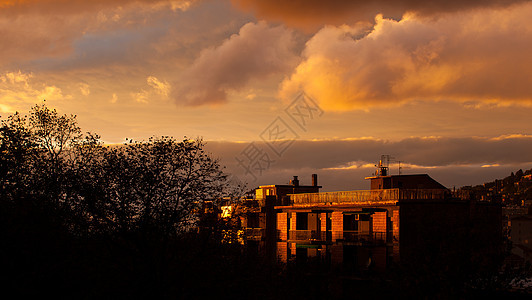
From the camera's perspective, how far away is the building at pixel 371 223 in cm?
4609

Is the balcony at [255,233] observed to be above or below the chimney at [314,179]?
below

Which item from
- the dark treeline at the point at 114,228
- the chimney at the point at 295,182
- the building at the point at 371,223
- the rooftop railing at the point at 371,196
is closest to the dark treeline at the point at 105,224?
the dark treeline at the point at 114,228

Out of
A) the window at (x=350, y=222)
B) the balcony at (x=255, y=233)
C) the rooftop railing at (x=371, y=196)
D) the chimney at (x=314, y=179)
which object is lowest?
the balcony at (x=255, y=233)

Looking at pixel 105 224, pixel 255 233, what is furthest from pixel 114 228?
pixel 255 233

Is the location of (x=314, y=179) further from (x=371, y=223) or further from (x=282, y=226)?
(x=371, y=223)

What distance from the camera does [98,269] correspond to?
29781 mm

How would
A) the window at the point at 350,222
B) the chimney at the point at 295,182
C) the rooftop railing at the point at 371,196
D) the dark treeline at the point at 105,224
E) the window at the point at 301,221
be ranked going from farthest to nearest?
the chimney at the point at 295,182, the window at the point at 301,221, the window at the point at 350,222, the rooftop railing at the point at 371,196, the dark treeline at the point at 105,224

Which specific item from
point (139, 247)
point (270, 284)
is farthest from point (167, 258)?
point (270, 284)

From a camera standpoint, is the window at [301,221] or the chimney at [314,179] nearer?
the window at [301,221]

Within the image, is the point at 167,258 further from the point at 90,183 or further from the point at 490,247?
the point at 490,247

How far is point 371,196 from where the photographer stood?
202 ft

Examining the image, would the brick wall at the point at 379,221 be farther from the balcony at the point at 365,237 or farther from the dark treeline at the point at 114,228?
the dark treeline at the point at 114,228

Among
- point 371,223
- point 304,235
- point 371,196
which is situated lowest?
point 304,235

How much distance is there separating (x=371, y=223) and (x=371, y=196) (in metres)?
2.85
